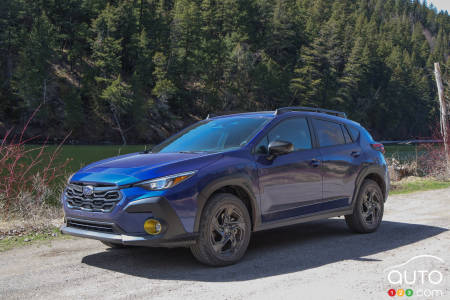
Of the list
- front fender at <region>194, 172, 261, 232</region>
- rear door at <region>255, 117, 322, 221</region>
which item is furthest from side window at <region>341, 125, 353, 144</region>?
front fender at <region>194, 172, 261, 232</region>

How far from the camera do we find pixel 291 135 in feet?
21.8

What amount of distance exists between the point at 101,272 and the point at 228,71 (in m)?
78.2

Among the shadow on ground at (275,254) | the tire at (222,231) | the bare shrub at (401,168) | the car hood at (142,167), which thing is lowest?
the bare shrub at (401,168)

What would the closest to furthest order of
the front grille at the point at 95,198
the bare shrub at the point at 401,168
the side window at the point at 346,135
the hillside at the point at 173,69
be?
1. the front grille at the point at 95,198
2. the side window at the point at 346,135
3. the bare shrub at the point at 401,168
4. the hillside at the point at 173,69

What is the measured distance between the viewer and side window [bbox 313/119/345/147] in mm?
7102

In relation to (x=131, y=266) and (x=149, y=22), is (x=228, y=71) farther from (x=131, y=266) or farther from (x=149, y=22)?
(x=131, y=266)

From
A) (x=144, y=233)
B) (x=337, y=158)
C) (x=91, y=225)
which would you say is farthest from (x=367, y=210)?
(x=91, y=225)

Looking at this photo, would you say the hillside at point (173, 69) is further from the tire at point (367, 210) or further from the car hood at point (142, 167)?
the car hood at point (142, 167)

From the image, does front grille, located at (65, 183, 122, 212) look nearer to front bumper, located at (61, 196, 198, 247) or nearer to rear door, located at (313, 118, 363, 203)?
front bumper, located at (61, 196, 198, 247)

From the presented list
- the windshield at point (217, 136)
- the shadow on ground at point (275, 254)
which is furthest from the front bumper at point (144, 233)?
the windshield at point (217, 136)

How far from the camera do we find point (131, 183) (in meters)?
5.09

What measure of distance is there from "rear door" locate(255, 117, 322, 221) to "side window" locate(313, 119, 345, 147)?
0.24 meters

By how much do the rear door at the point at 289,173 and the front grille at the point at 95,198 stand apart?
1.76 m

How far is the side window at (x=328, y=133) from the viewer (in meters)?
7.10
